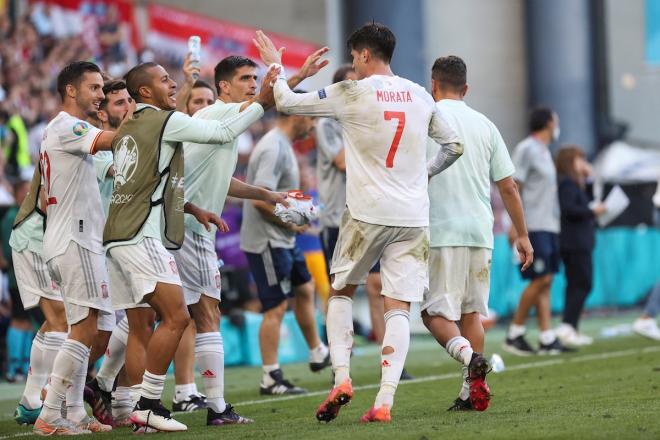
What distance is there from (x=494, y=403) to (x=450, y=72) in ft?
7.32

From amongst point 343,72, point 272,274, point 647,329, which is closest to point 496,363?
point 272,274

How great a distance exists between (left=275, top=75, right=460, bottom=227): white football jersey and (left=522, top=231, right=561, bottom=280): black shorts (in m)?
6.00

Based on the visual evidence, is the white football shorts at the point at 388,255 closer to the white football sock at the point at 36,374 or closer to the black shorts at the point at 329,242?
the white football sock at the point at 36,374

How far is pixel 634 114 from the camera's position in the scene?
2903 cm

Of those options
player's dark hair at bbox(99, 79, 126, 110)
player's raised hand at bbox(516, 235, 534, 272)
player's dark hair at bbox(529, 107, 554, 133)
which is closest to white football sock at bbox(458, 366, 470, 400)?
player's raised hand at bbox(516, 235, 534, 272)

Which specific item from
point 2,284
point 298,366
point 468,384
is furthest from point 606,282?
point 468,384

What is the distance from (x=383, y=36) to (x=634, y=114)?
22.9m

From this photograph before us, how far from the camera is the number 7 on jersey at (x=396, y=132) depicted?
23.3 feet

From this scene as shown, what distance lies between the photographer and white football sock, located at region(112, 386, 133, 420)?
7965mm

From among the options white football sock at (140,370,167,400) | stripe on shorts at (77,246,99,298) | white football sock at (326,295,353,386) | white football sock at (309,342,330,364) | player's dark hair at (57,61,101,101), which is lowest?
white football sock at (309,342,330,364)

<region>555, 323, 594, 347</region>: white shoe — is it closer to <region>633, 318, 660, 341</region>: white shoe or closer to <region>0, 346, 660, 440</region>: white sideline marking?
<region>633, 318, 660, 341</region>: white shoe

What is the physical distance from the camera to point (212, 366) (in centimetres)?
788

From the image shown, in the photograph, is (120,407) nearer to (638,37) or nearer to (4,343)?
(4,343)

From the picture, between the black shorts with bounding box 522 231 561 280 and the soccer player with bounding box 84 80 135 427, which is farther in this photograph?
the black shorts with bounding box 522 231 561 280
